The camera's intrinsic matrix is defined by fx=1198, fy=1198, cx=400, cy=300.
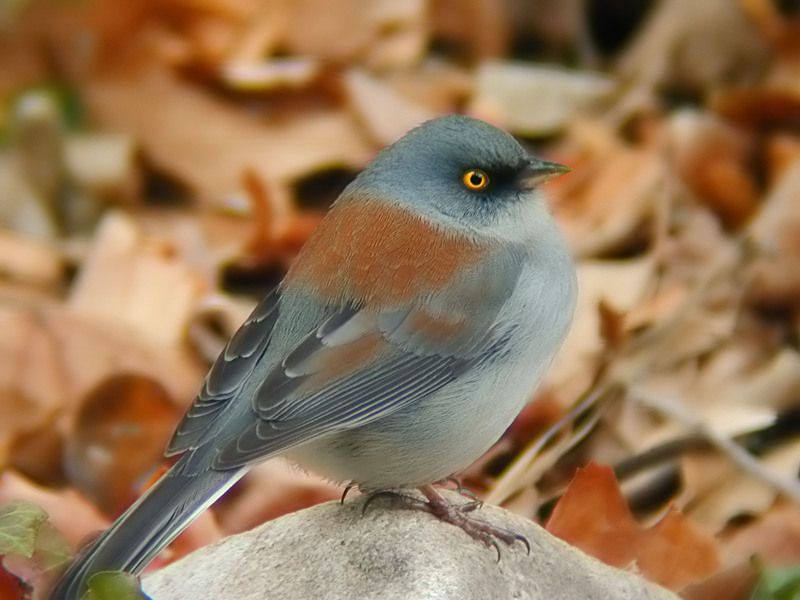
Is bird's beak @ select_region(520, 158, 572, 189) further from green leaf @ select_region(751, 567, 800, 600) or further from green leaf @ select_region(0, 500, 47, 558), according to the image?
green leaf @ select_region(0, 500, 47, 558)

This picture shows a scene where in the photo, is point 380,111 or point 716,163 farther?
point 380,111

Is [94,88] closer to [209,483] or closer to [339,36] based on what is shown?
[339,36]

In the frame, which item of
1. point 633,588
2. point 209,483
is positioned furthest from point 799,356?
point 209,483

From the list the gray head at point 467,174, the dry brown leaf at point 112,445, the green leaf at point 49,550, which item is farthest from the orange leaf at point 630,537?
the dry brown leaf at point 112,445

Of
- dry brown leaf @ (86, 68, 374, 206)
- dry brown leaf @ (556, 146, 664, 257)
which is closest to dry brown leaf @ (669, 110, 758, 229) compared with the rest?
dry brown leaf @ (556, 146, 664, 257)

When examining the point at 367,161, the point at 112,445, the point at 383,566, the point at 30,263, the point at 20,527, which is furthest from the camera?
the point at 367,161

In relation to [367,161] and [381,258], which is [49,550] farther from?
[367,161]

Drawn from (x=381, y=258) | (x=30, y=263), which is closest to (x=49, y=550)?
(x=381, y=258)
